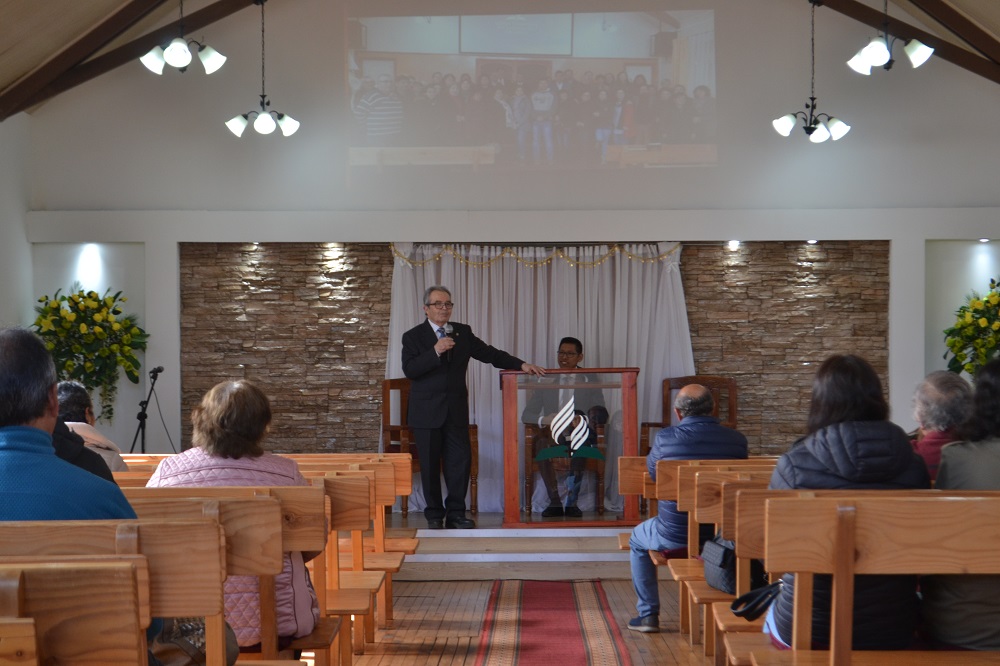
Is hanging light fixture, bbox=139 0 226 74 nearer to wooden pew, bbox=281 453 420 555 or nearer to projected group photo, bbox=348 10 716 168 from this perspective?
projected group photo, bbox=348 10 716 168

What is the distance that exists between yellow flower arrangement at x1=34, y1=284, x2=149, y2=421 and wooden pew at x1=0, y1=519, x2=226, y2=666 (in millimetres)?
6722

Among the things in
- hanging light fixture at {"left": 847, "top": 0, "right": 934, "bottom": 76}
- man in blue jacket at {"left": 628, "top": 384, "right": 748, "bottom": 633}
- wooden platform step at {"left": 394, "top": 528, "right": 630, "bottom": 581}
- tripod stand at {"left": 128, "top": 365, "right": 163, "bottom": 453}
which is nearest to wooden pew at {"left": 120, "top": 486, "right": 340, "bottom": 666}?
man in blue jacket at {"left": 628, "top": 384, "right": 748, "bottom": 633}

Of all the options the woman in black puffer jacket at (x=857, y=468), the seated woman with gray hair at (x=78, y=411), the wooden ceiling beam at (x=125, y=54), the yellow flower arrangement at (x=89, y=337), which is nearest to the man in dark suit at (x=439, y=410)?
the yellow flower arrangement at (x=89, y=337)

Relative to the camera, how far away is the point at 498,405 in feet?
28.8

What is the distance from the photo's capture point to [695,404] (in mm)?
4789

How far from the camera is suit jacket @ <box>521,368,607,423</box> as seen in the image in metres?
6.94

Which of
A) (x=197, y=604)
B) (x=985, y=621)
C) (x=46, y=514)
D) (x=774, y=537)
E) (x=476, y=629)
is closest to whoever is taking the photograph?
(x=197, y=604)

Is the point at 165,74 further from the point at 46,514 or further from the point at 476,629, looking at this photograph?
the point at 46,514

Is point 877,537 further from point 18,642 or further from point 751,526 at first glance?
point 18,642

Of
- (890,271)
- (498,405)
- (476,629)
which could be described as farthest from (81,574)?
(890,271)

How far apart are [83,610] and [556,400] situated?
17.2 feet

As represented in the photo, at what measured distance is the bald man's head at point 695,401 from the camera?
187 inches

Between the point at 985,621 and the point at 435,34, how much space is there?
7144 mm

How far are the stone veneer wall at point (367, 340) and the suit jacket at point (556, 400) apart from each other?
2177 mm
